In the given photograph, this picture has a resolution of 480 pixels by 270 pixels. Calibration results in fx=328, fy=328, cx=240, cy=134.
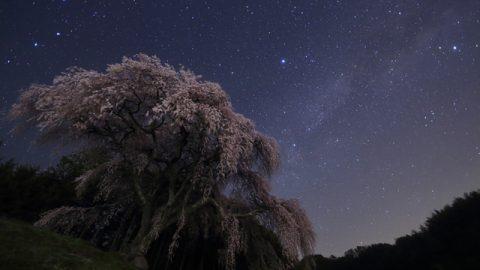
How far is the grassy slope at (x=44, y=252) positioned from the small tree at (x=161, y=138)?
269cm

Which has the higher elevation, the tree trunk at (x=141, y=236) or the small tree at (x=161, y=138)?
the small tree at (x=161, y=138)

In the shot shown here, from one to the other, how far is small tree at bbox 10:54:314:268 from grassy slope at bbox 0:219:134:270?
2.69m

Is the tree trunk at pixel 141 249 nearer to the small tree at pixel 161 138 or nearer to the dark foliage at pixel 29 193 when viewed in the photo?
the small tree at pixel 161 138

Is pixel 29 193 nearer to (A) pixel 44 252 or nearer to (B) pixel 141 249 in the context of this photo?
(B) pixel 141 249

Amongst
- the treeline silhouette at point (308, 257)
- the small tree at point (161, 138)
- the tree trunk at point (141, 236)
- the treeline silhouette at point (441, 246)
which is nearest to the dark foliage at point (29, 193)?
the treeline silhouette at point (308, 257)

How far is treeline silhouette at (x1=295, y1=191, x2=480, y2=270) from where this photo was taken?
110 feet

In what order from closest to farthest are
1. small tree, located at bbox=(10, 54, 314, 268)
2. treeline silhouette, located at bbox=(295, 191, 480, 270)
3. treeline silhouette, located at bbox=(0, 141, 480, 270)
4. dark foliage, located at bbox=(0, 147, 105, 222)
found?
small tree, located at bbox=(10, 54, 314, 268) → treeline silhouette, located at bbox=(0, 141, 480, 270) → dark foliage, located at bbox=(0, 147, 105, 222) → treeline silhouette, located at bbox=(295, 191, 480, 270)

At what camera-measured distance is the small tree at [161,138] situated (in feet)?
48.6

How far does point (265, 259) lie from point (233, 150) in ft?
20.4

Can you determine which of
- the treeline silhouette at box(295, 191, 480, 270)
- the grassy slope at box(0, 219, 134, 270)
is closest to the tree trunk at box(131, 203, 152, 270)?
the grassy slope at box(0, 219, 134, 270)

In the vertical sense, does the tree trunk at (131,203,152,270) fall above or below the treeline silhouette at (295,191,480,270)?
below

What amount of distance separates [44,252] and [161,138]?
9.58 m

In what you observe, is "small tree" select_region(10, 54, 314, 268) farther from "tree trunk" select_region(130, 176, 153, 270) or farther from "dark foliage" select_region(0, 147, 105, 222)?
"dark foliage" select_region(0, 147, 105, 222)

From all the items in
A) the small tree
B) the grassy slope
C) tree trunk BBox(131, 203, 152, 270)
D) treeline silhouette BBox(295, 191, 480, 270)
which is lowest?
the grassy slope
